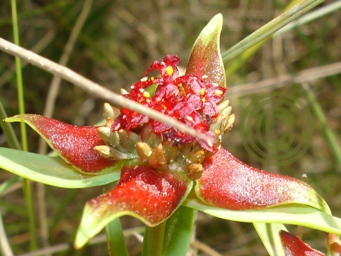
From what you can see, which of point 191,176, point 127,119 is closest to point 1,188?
point 127,119

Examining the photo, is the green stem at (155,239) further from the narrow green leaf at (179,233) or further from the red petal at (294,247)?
the red petal at (294,247)

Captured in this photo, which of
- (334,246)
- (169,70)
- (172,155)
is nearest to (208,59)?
(169,70)

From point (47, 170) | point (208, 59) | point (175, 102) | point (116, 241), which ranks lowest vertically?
point (116, 241)

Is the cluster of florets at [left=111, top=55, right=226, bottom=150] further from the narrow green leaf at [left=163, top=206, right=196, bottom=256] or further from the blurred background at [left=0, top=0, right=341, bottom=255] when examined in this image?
the blurred background at [left=0, top=0, right=341, bottom=255]

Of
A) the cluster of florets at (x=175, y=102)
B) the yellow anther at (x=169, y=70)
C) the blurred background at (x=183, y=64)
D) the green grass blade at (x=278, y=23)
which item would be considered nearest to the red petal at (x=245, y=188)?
the cluster of florets at (x=175, y=102)

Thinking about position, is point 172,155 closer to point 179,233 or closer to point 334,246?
point 179,233

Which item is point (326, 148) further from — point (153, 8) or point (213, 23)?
point (213, 23)
